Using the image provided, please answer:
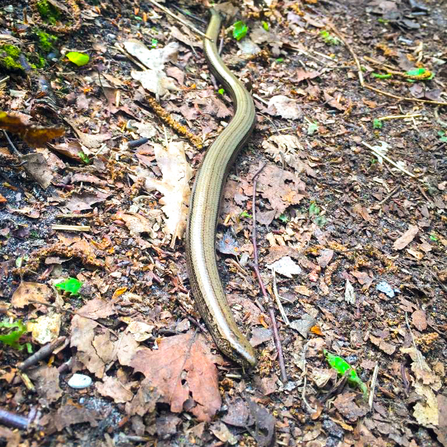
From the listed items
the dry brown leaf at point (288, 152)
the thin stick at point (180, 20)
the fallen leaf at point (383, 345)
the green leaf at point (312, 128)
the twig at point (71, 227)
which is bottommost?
the fallen leaf at point (383, 345)

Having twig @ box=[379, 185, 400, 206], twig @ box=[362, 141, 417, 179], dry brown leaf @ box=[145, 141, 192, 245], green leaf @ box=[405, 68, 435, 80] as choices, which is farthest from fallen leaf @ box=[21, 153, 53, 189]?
green leaf @ box=[405, 68, 435, 80]

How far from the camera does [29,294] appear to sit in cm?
268

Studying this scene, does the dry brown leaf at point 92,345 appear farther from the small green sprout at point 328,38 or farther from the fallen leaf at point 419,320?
the small green sprout at point 328,38

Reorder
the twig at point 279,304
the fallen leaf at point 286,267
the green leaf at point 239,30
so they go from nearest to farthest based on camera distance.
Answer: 1. the twig at point 279,304
2. the fallen leaf at point 286,267
3. the green leaf at point 239,30

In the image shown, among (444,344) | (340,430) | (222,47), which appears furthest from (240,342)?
(222,47)

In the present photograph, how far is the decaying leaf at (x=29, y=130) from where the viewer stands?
3.05m

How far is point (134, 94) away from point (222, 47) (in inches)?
70.8

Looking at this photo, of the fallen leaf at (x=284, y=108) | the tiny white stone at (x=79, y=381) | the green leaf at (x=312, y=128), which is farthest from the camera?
the fallen leaf at (x=284, y=108)

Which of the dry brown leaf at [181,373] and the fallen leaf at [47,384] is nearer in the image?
the fallen leaf at [47,384]

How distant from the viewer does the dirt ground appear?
258cm

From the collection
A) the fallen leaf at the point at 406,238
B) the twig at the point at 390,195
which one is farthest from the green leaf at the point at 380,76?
Result: the fallen leaf at the point at 406,238

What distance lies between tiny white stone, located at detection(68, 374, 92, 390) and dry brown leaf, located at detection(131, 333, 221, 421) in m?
0.28

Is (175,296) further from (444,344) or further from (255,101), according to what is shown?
(255,101)

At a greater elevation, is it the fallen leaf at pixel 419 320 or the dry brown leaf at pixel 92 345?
the fallen leaf at pixel 419 320
